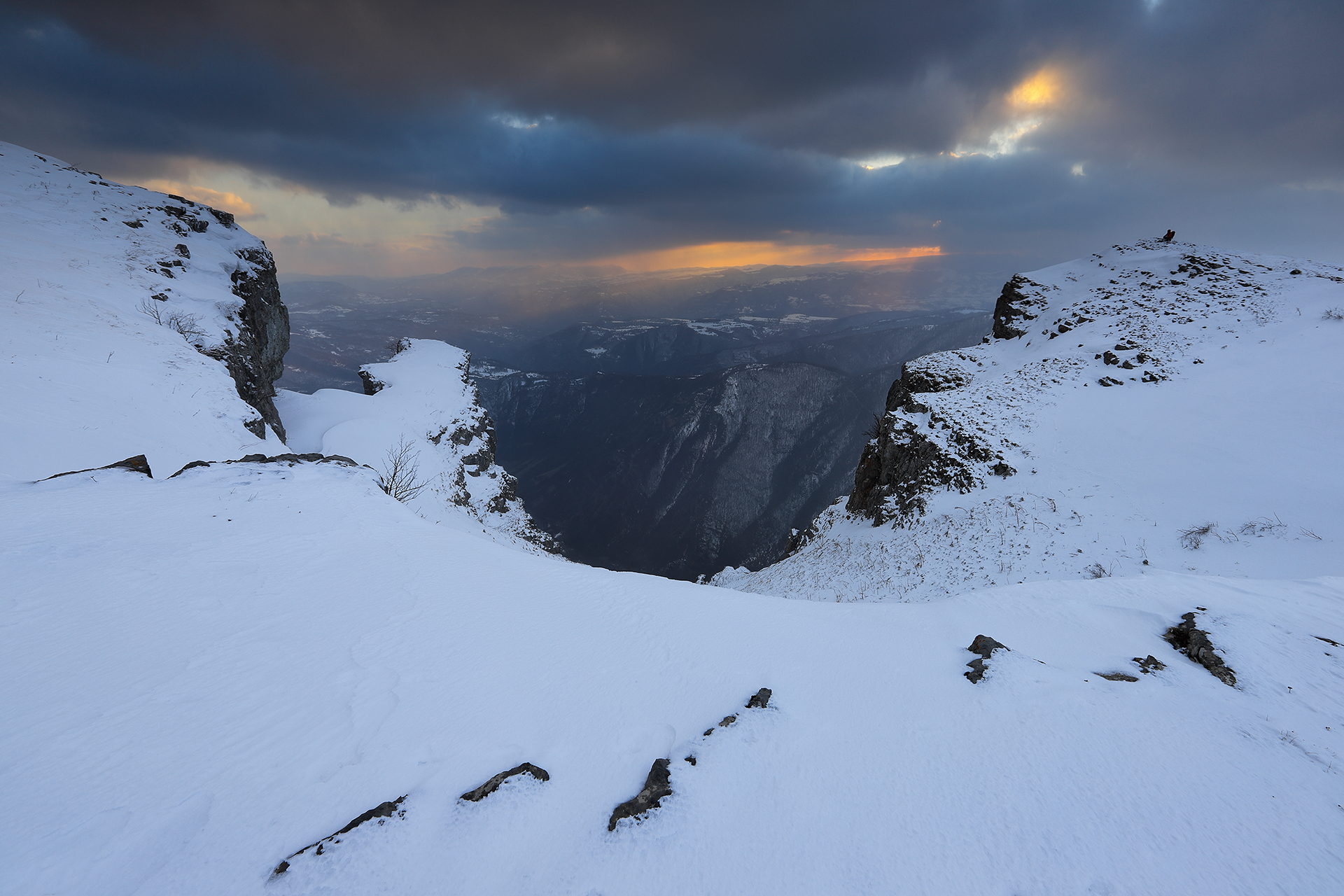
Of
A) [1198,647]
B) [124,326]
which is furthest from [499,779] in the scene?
[124,326]

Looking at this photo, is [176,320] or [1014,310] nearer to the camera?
[176,320]

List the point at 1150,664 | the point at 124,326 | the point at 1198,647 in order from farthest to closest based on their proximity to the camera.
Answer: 1. the point at 124,326
2. the point at 1198,647
3. the point at 1150,664

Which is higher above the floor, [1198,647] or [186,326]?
[186,326]

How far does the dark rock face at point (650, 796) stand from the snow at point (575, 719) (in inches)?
3.2

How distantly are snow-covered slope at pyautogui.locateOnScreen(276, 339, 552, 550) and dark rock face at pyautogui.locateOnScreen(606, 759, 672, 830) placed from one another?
22894 mm

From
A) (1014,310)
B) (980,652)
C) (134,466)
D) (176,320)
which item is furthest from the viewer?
(1014,310)

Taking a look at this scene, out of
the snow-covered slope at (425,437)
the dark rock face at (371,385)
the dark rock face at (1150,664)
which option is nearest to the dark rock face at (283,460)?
the dark rock face at (1150,664)

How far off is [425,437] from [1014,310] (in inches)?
1938

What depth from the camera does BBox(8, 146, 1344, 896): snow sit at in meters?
2.56

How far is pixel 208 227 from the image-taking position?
2988 cm

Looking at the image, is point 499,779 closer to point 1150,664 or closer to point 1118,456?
point 1150,664

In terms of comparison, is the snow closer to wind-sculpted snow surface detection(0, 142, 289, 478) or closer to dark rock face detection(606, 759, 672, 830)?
dark rock face detection(606, 759, 672, 830)

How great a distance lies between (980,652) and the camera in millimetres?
5230

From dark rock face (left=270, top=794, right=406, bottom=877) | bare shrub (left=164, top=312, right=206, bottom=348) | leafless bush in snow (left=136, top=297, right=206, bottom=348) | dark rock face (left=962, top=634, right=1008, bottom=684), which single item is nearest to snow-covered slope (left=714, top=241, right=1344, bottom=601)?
dark rock face (left=962, top=634, right=1008, bottom=684)
